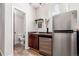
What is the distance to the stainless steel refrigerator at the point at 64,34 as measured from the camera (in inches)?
63.1

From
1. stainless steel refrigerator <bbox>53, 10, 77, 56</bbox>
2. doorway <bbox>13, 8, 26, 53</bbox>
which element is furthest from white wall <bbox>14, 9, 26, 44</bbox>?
stainless steel refrigerator <bbox>53, 10, 77, 56</bbox>

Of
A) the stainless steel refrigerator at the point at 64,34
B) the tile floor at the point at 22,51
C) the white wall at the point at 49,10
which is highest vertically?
the white wall at the point at 49,10

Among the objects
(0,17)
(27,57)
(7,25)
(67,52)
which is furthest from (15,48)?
(67,52)

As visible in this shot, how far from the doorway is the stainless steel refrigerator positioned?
0.52 metres

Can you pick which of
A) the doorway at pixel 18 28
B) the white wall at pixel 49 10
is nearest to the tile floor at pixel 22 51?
the doorway at pixel 18 28

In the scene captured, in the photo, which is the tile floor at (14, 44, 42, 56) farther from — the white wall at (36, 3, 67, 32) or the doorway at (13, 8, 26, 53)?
the white wall at (36, 3, 67, 32)

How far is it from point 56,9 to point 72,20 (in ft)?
1.06

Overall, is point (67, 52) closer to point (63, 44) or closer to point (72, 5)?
point (63, 44)

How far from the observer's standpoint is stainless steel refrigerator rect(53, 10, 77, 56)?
160 centimetres

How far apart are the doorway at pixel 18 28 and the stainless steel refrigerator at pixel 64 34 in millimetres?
522

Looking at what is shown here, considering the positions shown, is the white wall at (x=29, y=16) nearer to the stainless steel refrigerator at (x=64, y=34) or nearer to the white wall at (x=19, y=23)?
the white wall at (x=19, y=23)

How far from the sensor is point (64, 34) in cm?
170

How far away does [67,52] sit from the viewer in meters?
1.64

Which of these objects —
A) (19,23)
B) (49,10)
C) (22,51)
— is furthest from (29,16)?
(22,51)
